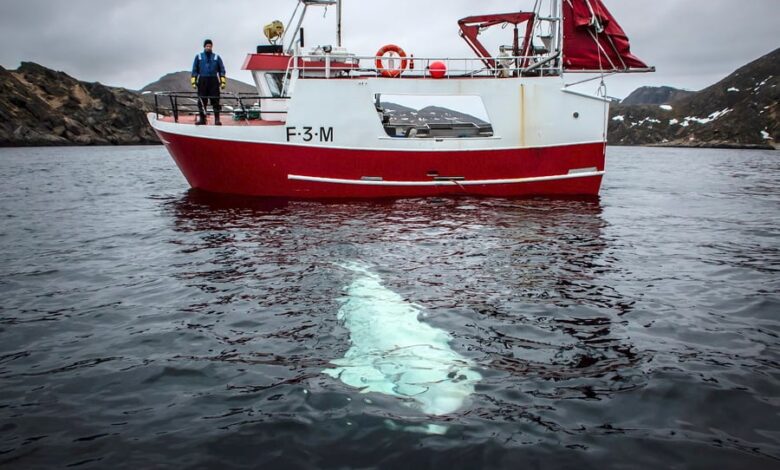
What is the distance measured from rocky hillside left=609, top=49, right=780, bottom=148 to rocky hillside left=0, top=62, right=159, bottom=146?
106 meters

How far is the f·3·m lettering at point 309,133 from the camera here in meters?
15.1

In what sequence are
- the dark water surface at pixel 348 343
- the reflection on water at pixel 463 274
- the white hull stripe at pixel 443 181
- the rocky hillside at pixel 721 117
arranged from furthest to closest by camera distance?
the rocky hillside at pixel 721 117 → the white hull stripe at pixel 443 181 → the reflection on water at pixel 463 274 → the dark water surface at pixel 348 343

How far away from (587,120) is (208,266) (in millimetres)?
12040

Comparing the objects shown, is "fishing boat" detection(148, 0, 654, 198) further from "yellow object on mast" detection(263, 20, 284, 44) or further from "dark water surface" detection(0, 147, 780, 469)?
"dark water surface" detection(0, 147, 780, 469)

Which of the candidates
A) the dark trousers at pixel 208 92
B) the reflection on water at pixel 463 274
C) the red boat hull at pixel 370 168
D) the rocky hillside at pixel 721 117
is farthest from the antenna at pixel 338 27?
the rocky hillside at pixel 721 117

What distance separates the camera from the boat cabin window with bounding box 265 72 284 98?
17.4m

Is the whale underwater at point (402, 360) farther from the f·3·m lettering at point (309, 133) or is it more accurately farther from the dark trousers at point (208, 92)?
the dark trousers at point (208, 92)

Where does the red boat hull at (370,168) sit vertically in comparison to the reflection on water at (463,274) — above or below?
above

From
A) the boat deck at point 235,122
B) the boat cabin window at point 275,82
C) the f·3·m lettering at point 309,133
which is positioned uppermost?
the boat cabin window at point 275,82

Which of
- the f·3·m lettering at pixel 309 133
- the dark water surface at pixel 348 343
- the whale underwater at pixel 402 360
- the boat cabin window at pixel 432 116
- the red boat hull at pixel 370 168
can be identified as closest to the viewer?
the dark water surface at pixel 348 343

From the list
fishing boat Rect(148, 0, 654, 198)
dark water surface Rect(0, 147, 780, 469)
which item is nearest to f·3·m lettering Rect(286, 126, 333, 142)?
fishing boat Rect(148, 0, 654, 198)

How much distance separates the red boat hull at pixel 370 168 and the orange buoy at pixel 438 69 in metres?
2.34

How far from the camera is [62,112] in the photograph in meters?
74.2

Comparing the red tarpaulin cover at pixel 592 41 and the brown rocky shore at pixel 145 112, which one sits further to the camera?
the brown rocky shore at pixel 145 112
